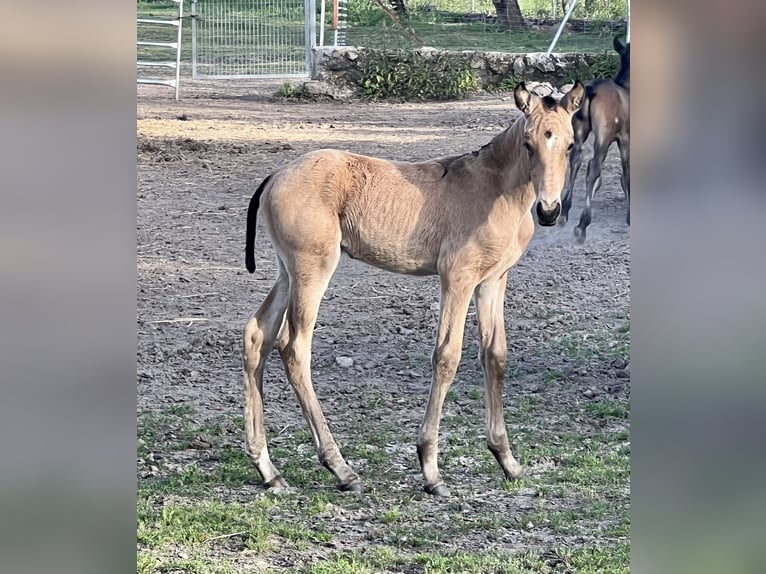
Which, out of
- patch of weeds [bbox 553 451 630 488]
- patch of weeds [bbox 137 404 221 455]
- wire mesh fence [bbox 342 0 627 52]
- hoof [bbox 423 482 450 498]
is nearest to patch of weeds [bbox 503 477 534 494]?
patch of weeds [bbox 553 451 630 488]

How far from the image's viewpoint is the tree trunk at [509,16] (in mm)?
4562

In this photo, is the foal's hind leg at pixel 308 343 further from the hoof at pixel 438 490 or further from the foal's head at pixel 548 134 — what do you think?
the foal's head at pixel 548 134

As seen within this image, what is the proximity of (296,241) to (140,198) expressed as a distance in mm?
1201

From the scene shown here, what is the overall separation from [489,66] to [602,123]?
60cm

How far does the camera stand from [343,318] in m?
4.82

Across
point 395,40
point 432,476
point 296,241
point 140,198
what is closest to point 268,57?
point 395,40

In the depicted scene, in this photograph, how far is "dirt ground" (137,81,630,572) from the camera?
4656 millimetres

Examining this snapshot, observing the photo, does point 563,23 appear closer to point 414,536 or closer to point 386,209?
point 386,209

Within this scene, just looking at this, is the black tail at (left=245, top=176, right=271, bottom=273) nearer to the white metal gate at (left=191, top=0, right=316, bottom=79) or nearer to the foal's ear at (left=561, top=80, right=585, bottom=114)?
the white metal gate at (left=191, top=0, right=316, bottom=79)

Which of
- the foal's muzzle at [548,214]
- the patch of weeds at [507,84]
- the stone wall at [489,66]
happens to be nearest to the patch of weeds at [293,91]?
the stone wall at [489,66]

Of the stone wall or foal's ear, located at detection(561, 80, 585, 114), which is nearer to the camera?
foal's ear, located at detection(561, 80, 585, 114)

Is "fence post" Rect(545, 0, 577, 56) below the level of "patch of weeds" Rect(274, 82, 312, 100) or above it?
above

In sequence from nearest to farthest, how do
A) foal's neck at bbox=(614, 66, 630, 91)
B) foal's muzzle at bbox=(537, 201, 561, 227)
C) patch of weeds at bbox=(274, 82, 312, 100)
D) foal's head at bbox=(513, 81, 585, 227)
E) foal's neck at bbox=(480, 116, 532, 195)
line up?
1. foal's muzzle at bbox=(537, 201, 561, 227)
2. foal's head at bbox=(513, 81, 585, 227)
3. foal's neck at bbox=(480, 116, 532, 195)
4. foal's neck at bbox=(614, 66, 630, 91)
5. patch of weeds at bbox=(274, 82, 312, 100)

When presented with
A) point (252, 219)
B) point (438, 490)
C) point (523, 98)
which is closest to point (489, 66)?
point (523, 98)
